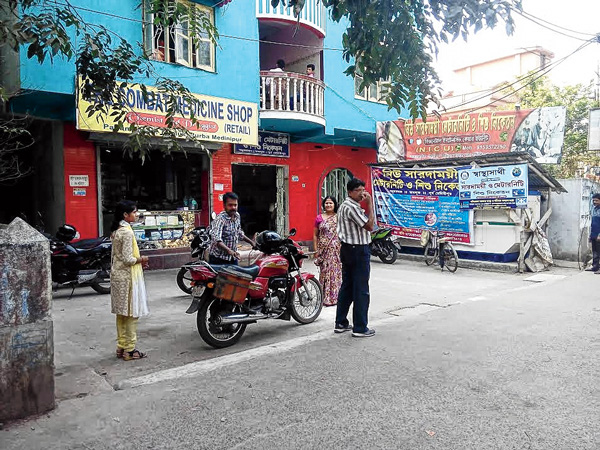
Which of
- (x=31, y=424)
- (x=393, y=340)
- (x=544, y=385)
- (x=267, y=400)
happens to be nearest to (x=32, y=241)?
(x=31, y=424)

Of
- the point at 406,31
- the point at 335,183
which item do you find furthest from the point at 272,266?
the point at 335,183

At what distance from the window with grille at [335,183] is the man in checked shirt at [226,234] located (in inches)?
355

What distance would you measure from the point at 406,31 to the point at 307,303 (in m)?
3.31

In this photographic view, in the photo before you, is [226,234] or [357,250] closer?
[357,250]

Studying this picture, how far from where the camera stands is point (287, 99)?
12.0 meters

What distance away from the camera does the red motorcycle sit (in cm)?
493

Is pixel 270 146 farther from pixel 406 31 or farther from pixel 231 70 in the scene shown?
pixel 406 31

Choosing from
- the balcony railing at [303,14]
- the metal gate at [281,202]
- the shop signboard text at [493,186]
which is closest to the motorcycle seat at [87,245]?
the metal gate at [281,202]

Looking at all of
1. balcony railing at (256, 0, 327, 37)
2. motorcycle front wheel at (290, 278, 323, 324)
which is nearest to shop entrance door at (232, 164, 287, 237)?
balcony railing at (256, 0, 327, 37)

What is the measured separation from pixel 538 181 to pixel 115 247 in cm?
989

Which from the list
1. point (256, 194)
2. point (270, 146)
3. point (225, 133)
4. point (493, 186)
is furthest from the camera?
point (256, 194)

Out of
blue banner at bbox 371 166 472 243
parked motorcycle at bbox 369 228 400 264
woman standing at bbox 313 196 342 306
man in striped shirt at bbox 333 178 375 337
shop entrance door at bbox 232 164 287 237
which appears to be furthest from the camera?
shop entrance door at bbox 232 164 287 237

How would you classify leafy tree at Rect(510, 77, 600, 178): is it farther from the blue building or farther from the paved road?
the paved road

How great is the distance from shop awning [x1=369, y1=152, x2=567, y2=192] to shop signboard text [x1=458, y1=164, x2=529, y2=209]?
16 centimetres
